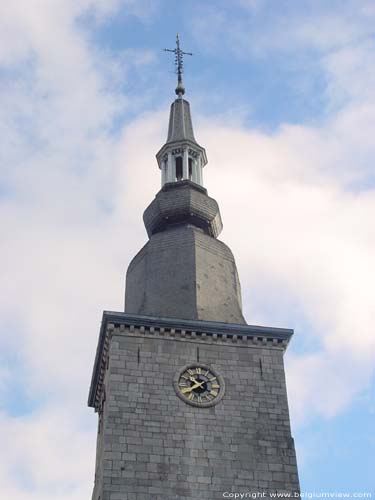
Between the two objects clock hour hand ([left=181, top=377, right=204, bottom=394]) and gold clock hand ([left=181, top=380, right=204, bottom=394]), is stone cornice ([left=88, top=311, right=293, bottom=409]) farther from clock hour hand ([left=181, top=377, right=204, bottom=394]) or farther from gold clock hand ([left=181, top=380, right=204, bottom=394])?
gold clock hand ([left=181, top=380, right=204, bottom=394])

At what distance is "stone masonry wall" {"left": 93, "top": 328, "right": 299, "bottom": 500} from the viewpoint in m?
33.5

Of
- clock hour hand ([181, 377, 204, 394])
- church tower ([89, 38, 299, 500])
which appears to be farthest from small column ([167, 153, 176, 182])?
clock hour hand ([181, 377, 204, 394])

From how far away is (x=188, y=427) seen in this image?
35000mm

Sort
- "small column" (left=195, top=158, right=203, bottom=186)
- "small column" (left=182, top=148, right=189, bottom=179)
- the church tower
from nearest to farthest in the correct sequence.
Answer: the church tower → "small column" (left=182, top=148, right=189, bottom=179) → "small column" (left=195, top=158, right=203, bottom=186)

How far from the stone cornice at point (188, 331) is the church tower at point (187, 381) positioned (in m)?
0.04

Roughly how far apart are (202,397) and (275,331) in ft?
15.1

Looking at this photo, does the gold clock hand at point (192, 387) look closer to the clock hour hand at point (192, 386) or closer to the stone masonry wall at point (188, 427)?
the clock hour hand at point (192, 386)

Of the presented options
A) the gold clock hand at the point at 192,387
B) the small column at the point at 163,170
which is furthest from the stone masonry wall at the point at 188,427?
the small column at the point at 163,170

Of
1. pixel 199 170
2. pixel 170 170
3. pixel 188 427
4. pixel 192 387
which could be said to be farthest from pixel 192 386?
pixel 199 170

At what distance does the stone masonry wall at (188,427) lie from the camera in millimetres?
33469

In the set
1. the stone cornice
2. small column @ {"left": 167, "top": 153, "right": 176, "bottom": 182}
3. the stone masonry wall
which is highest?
small column @ {"left": 167, "top": 153, "right": 176, "bottom": 182}

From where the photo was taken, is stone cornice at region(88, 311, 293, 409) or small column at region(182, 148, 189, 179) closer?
stone cornice at region(88, 311, 293, 409)

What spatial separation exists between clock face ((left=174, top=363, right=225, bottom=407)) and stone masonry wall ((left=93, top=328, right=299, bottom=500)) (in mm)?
250

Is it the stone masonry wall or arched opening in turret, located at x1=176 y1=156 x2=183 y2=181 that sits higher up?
arched opening in turret, located at x1=176 y1=156 x2=183 y2=181
